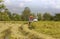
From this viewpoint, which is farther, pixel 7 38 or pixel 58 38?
pixel 58 38

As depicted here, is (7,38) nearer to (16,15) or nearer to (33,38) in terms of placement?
(33,38)

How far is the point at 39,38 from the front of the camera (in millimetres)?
11055

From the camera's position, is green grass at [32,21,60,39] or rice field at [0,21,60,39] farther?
green grass at [32,21,60,39]

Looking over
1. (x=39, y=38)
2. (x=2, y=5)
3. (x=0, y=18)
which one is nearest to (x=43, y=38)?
(x=39, y=38)

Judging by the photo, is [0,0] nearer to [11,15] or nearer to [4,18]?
[4,18]

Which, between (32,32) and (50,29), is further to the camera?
(50,29)

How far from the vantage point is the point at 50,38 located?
1103 cm

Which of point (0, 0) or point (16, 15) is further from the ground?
point (0, 0)

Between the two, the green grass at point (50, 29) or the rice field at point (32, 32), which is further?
the green grass at point (50, 29)

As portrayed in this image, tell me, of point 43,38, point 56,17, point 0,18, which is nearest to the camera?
point 43,38

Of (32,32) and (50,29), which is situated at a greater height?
(32,32)

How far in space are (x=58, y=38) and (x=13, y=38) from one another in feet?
8.04

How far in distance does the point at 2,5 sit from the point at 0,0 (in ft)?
4.38

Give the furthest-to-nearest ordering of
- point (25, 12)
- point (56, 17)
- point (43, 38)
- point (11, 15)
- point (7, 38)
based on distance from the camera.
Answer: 1. point (25, 12)
2. point (11, 15)
3. point (56, 17)
4. point (43, 38)
5. point (7, 38)
